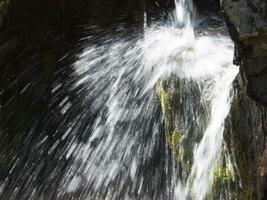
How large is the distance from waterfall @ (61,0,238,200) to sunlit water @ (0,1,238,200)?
0.5 inches

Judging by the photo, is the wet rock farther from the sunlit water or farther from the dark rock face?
the sunlit water

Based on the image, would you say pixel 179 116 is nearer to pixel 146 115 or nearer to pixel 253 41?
pixel 146 115

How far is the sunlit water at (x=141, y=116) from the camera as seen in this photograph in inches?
189

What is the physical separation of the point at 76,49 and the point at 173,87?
2525mm

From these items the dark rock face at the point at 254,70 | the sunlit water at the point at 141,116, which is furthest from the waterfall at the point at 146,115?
the dark rock face at the point at 254,70

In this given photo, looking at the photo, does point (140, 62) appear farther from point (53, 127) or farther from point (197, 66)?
point (53, 127)

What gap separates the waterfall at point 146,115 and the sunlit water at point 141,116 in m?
0.01

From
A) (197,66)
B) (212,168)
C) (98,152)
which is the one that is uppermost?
(197,66)

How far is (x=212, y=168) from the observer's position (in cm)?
441

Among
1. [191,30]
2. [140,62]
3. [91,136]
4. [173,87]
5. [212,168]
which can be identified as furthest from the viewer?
[191,30]

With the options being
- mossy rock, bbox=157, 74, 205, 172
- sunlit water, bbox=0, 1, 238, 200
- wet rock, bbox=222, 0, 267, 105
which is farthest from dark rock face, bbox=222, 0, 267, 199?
A: mossy rock, bbox=157, 74, 205, 172

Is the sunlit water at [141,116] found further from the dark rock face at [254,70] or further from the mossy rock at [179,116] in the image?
the dark rock face at [254,70]

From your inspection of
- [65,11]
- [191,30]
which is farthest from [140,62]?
[65,11]

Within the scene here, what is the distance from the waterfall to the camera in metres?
4.81
